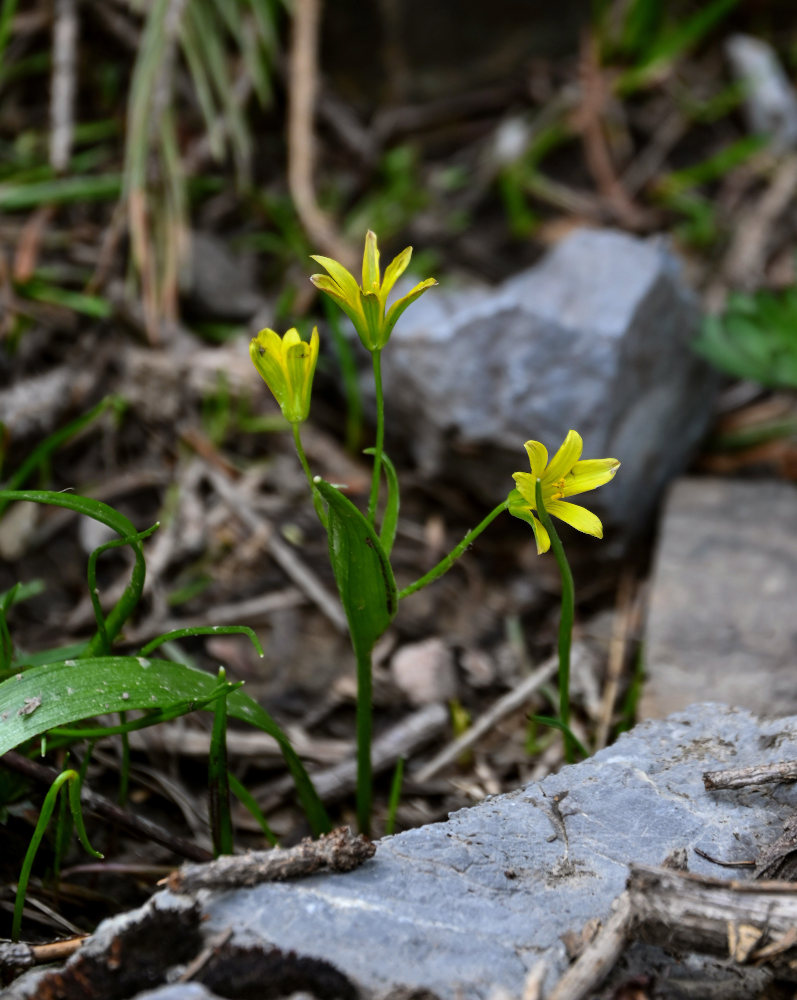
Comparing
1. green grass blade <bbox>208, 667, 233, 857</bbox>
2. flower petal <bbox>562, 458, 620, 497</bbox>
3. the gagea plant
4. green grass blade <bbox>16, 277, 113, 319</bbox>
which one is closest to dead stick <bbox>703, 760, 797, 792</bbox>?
the gagea plant

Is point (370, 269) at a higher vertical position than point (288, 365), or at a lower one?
Answer: higher

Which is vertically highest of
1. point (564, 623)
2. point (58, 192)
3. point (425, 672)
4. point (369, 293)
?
point (58, 192)

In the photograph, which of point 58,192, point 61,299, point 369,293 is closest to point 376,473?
point 369,293

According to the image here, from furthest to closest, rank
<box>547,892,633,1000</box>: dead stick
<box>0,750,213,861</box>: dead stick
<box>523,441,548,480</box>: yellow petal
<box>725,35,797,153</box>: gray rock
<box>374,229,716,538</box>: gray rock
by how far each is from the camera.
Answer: <box>725,35,797,153</box>: gray rock
<box>374,229,716,538</box>: gray rock
<box>0,750,213,861</box>: dead stick
<box>523,441,548,480</box>: yellow petal
<box>547,892,633,1000</box>: dead stick

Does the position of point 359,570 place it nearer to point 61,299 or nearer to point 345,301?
point 345,301

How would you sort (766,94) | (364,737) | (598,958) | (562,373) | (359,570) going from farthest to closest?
(766,94) → (562,373) → (364,737) → (359,570) → (598,958)

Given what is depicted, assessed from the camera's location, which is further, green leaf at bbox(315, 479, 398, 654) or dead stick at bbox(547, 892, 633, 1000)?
green leaf at bbox(315, 479, 398, 654)

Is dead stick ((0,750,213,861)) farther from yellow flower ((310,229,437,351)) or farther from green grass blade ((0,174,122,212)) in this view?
green grass blade ((0,174,122,212))
